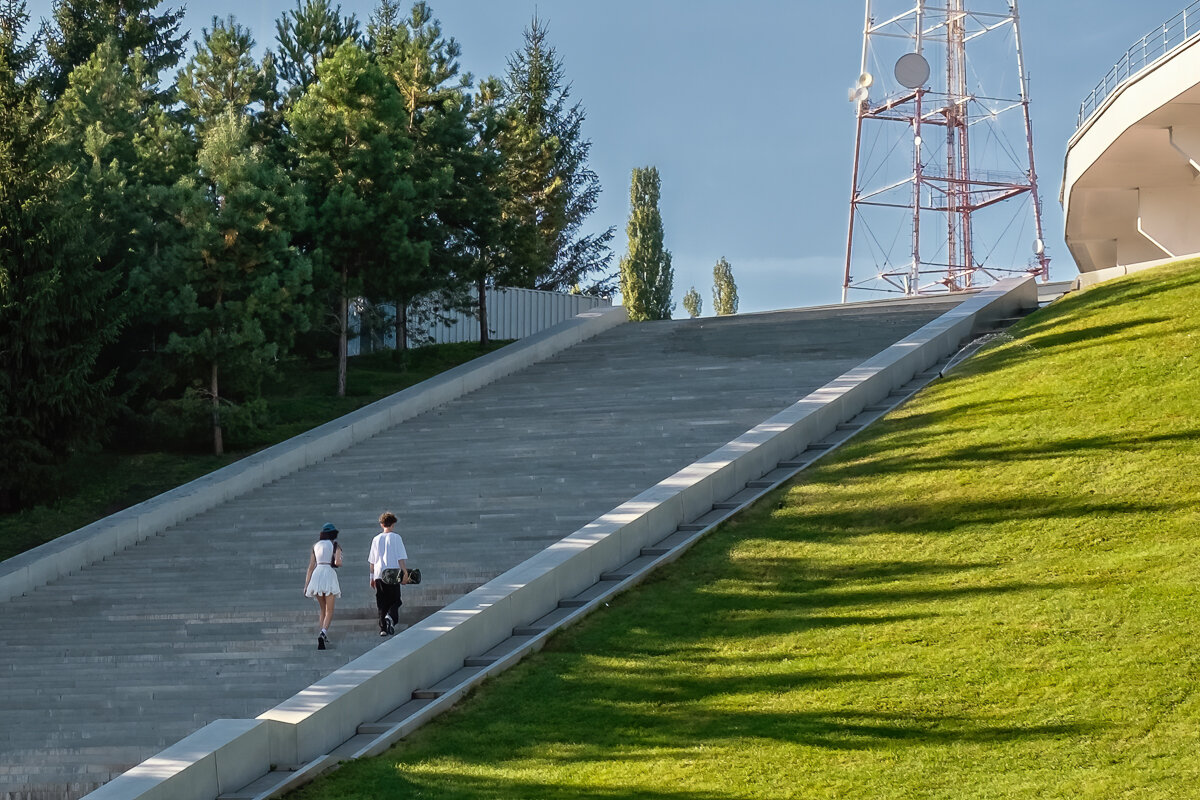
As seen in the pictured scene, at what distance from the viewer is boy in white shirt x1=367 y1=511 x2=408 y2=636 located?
12492 millimetres

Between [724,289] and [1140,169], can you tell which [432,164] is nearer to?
[1140,169]

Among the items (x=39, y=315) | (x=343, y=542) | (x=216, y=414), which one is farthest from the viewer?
(x=216, y=414)

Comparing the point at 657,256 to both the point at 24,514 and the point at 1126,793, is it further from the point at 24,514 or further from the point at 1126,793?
the point at 1126,793

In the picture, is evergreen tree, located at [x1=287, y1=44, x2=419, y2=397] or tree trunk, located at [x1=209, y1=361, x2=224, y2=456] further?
evergreen tree, located at [x1=287, y1=44, x2=419, y2=397]

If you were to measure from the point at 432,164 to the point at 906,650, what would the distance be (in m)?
19.3

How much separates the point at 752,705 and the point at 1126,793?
2.92 m

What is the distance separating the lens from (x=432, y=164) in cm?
2753

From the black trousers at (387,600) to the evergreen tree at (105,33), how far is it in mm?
Answer: 28405

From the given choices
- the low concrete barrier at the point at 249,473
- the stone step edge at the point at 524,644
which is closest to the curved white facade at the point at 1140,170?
the low concrete barrier at the point at 249,473

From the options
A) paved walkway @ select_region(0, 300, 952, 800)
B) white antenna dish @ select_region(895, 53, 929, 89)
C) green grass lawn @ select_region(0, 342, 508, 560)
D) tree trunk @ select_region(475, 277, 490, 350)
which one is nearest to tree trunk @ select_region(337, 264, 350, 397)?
green grass lawn @ select_region(0, 342, 508, 560)

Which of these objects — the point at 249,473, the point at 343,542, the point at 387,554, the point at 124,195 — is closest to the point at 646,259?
the point at 124,195

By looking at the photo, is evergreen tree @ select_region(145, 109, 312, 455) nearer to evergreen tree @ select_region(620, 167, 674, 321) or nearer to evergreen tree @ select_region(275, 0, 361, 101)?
evergreen tree @ select_region(275, 0, 361, 101)

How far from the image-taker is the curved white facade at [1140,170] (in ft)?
95.9

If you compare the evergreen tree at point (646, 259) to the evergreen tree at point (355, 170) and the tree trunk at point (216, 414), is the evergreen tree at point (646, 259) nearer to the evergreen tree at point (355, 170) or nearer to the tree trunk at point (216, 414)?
the evergreen tree at point (355, 170)
